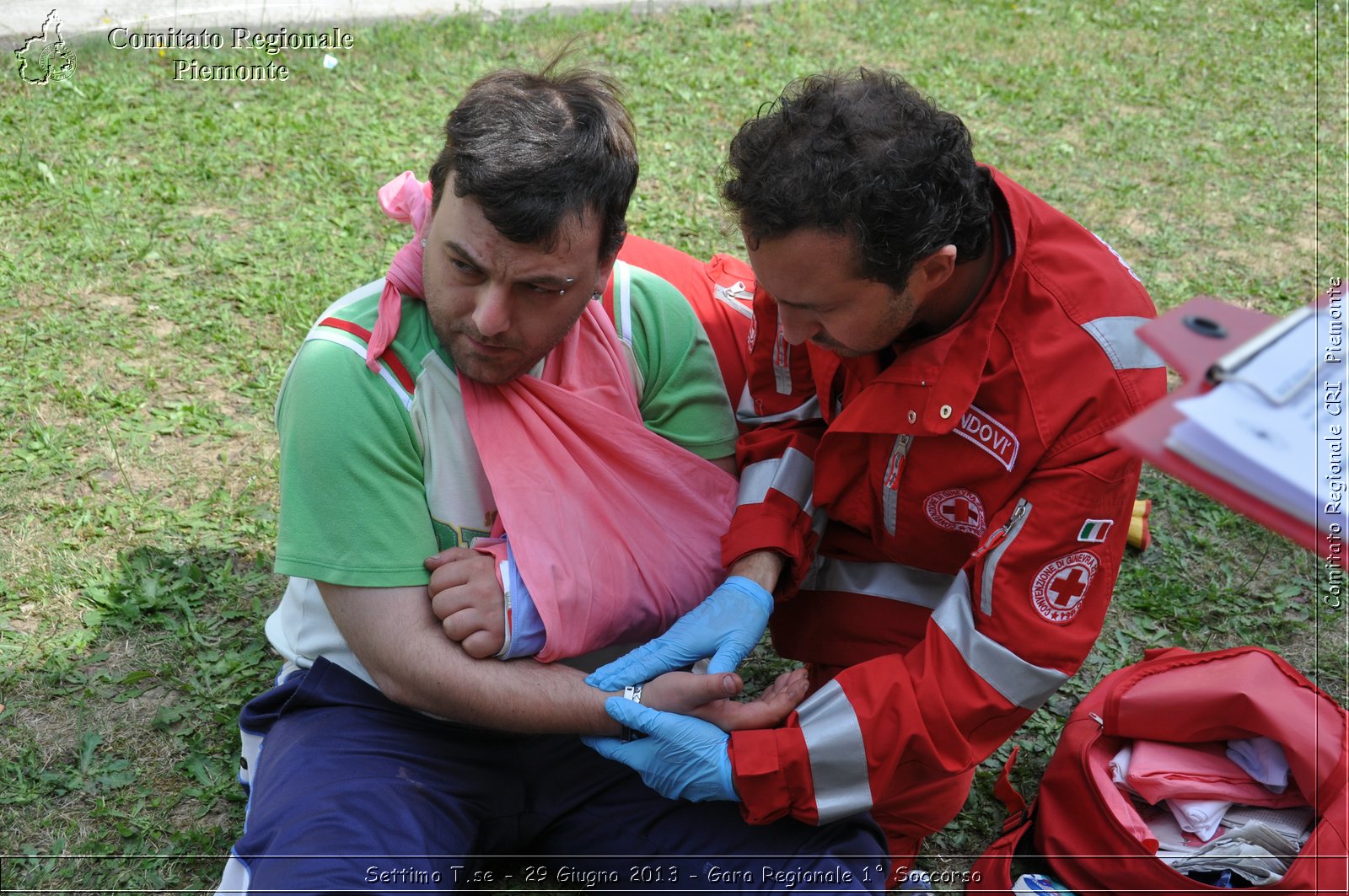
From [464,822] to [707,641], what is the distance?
62cm

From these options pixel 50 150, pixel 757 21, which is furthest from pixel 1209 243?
pixel 50 150

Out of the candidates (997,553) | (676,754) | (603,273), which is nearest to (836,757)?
(676,754)

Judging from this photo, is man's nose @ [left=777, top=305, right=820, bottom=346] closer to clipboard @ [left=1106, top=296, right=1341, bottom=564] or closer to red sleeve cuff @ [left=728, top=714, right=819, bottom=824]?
red sleeve cuff @ [left=728, top=714, right=819, bottom=824]

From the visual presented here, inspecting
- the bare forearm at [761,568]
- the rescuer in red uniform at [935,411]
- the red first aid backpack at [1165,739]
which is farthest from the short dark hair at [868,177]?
the red first aid backpack at [1165,739]

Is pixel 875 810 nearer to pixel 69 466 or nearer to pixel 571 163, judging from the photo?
pixel 571 163

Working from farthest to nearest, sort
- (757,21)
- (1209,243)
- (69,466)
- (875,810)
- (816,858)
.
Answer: (757,21)
(1209,243)
(69,466)
(875,810)
(816,858)

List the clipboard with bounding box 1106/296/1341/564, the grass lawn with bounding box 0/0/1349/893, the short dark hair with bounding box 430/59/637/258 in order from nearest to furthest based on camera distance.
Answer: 1. the clipboard with bounding box 1106/296/1341/564
2. the short dark hair with bounding box 430/59/637/258
3. the grass lawn with bounding box 0/0/1349/893

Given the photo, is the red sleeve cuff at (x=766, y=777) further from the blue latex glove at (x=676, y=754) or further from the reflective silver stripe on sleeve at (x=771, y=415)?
the reflective silver stripe on sleeve at (x=771, y=415)

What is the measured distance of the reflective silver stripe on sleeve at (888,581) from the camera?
266cm

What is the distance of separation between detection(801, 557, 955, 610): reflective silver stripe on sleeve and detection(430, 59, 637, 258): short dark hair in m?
0.97

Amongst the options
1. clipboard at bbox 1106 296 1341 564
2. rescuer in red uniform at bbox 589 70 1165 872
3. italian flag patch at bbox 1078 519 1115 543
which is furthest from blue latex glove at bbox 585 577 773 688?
clipboard at bbox 1106 296 1341 564

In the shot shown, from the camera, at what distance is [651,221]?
489cm

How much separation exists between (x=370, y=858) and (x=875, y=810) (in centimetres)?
110

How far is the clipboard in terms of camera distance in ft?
3.95
